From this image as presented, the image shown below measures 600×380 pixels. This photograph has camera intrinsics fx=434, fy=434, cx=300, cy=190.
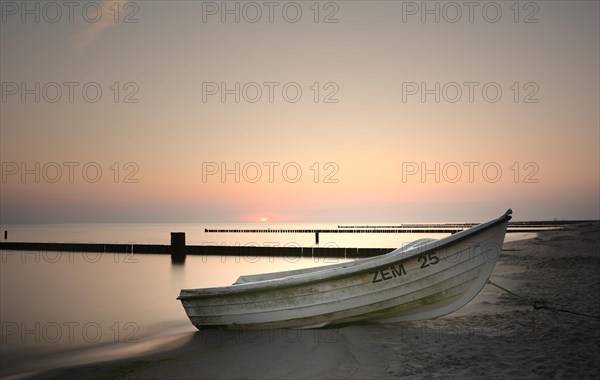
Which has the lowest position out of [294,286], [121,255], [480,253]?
[121,255]

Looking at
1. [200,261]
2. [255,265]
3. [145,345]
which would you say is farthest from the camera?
[200,261]

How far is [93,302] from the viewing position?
19.0 meters

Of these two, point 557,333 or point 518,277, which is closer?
point 557,333

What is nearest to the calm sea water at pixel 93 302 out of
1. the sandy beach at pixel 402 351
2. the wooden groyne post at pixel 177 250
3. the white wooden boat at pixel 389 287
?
the wooden groyne post at pixel 177 250

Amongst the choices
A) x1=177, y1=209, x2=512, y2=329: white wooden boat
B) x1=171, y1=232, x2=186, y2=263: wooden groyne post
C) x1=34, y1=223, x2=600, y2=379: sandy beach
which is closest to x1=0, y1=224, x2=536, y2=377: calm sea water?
x1=171, y1=232, x2=186, y2=263: wooden groyne post

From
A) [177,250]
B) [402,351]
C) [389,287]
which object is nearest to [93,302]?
[177,250]

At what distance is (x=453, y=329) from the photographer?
8.60m

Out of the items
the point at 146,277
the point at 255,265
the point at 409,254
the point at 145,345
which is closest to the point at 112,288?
the point at 146,277

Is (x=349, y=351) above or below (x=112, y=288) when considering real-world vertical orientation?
above

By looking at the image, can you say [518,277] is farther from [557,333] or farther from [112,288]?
[112,288]

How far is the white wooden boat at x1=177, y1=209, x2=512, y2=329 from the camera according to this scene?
823cm

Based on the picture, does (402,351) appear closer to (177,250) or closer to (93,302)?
(93,302)

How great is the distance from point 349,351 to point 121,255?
36286 millimetres

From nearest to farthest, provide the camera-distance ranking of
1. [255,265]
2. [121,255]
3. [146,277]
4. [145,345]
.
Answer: [145,345], [146,277], [255,265], [121,255]
